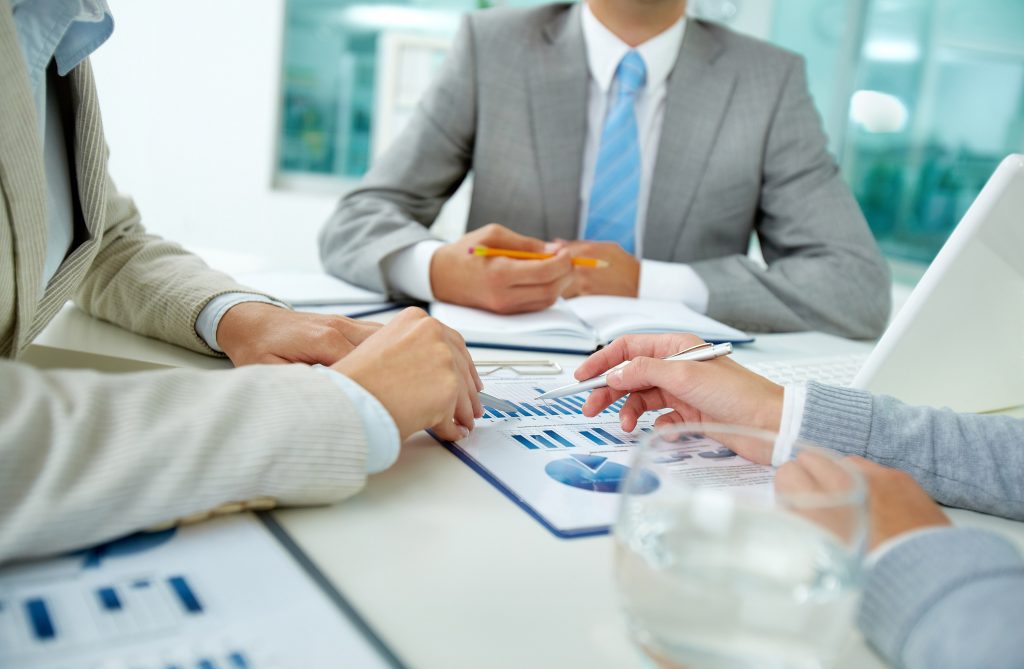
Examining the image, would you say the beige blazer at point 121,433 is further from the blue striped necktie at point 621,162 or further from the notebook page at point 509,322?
the blue striped necktie at point 621,162

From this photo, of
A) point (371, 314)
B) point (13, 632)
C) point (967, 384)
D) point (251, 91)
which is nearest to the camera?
point (13, 632)

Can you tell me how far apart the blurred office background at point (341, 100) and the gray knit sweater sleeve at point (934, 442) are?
2.68 meters

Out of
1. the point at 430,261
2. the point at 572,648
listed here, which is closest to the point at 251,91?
the point at 430,261

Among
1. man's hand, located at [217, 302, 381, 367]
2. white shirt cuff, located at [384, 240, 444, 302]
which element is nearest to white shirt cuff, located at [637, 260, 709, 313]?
white shirt cuff, located at [384, 240, 444, 302]

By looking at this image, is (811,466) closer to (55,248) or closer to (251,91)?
(55,248)

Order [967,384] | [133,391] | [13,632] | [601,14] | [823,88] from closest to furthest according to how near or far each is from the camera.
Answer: [13,632] → [133,391] → [967,384] → [601,14] → [823,88]

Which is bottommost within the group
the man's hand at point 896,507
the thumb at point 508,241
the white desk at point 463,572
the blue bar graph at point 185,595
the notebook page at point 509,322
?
the white desk at point 463,572

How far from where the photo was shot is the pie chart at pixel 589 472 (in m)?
0.64

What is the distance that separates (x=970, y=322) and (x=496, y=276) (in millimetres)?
605

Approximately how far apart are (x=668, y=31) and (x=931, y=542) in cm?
148

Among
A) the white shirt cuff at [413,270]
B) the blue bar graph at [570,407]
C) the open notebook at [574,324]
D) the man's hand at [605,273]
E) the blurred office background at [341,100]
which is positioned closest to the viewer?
the blue bar graph at [570,407]

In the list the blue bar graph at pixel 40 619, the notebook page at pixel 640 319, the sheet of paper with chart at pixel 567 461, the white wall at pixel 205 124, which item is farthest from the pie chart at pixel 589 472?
the white wall at pixel 205 124

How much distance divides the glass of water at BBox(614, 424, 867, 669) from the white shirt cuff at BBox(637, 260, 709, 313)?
3.56 feet

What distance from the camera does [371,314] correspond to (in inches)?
49.0
